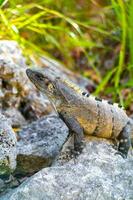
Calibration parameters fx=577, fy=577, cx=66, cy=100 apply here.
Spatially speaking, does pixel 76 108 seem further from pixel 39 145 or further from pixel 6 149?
pixel 6 149

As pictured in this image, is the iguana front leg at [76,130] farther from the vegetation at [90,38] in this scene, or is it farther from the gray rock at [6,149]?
the vegetation at [90,38]

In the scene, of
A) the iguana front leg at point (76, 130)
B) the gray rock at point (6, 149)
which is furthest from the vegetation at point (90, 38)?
the gray rock at point (6, 149)

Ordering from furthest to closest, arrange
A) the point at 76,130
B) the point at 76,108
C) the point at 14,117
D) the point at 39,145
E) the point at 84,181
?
the point at 14,117 < the point at 39,145 < the point at 76,108 < the point at 76,130 < the point at 84,181

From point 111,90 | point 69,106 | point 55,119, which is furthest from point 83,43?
point 69,106

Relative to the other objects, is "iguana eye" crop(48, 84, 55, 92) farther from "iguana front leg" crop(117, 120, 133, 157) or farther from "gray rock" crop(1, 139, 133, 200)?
"iguana front leg" crop(117, 120, 133, 157)

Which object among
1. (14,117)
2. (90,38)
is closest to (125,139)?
(14,117)

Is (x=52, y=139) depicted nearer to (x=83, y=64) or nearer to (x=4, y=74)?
(x=4, y=74)
